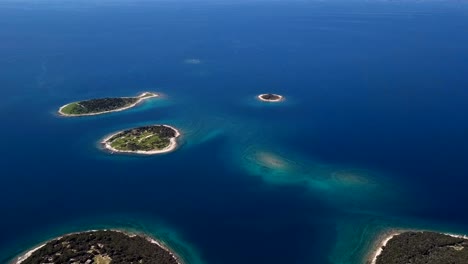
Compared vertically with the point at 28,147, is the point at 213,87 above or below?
above

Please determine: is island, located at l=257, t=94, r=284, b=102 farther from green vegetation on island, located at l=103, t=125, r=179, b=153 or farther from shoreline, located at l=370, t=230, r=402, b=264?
shoreline, located at l=370, t=230, r=402, b=264

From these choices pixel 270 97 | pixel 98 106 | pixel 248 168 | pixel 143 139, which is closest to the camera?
pixel 248 168

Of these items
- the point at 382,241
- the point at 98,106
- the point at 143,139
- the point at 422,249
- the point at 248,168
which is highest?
the point at 98,106

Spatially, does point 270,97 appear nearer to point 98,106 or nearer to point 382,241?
point 98,106

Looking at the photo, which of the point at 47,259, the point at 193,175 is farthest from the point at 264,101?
the point at 47,259

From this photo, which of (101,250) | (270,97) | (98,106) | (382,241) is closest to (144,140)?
(98,106)

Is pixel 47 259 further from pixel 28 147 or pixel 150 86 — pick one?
pixel 150 86
